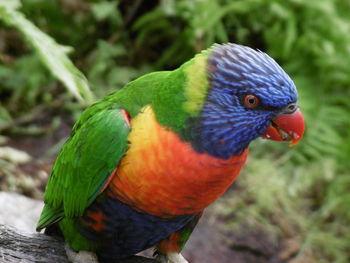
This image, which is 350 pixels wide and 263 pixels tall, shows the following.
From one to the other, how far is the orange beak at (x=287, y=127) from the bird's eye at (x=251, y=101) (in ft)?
0.36

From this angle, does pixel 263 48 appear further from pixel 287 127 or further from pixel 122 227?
pixel 122 227

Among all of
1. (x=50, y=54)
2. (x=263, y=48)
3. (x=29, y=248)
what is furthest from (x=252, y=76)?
(x=263, y=48)

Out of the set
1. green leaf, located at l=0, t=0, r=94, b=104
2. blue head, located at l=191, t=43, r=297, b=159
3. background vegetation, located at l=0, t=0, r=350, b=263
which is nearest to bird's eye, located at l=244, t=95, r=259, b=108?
blue head, located at l=191, t=43, r=297, b=159

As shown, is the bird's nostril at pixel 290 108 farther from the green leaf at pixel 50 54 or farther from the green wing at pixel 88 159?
the green leaf at pixel 50 54

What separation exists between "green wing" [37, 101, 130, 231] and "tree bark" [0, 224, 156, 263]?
10 cm

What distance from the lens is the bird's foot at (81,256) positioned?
7.78 feet

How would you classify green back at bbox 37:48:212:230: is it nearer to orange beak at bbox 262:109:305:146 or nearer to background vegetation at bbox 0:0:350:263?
orange beak at bbox 262:109:305:146

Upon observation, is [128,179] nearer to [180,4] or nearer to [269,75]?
[269,75]

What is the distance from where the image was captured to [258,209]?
13.2 feet

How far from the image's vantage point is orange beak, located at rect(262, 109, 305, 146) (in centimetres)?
204

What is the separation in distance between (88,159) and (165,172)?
0.34 meters

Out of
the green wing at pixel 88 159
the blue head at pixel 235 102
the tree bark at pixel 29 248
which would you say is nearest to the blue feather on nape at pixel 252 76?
the blue head at pixel 235 102

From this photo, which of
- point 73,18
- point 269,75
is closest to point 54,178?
point 269,75

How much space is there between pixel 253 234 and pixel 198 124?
2.02 m
